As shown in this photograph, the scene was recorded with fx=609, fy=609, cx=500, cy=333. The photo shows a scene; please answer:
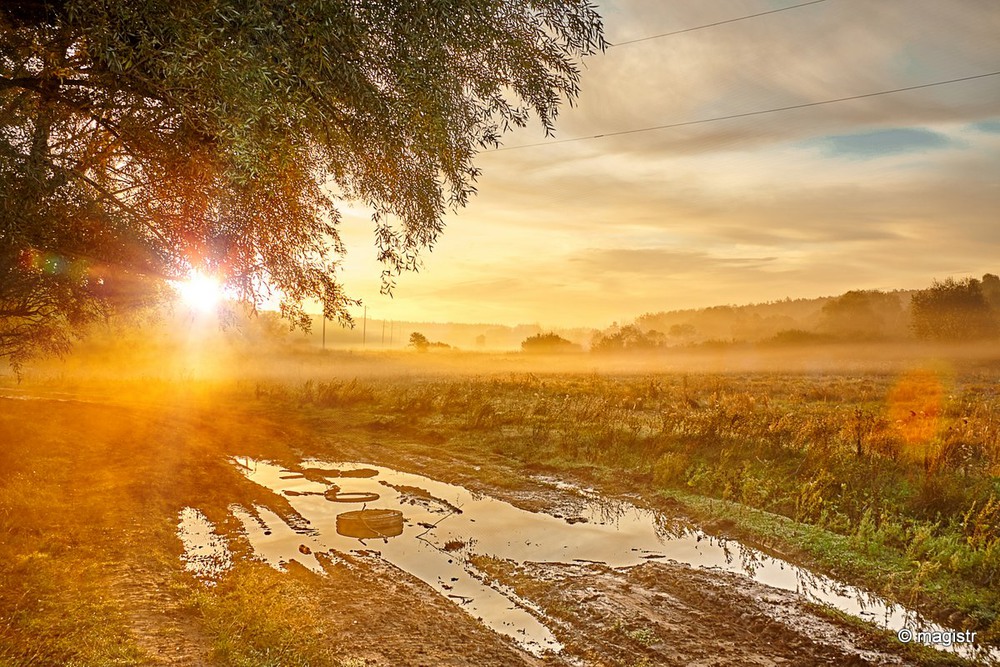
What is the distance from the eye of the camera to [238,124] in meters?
6.23

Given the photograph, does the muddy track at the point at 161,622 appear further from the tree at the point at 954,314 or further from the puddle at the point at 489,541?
the tree at the point at 954,314

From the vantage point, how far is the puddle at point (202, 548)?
7640mm

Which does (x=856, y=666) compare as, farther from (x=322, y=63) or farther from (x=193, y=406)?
(x=193, y=406)

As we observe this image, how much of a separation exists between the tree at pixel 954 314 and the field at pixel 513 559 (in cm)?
7901

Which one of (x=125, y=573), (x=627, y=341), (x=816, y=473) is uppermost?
(x=627, y=341)

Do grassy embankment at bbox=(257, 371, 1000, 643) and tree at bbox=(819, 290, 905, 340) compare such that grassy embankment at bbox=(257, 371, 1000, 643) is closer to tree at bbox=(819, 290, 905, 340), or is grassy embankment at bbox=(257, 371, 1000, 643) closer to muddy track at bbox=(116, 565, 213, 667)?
muddy track at bbox=(116, 565, 213, 667)

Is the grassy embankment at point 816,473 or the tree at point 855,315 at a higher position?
the tree at point 855,315

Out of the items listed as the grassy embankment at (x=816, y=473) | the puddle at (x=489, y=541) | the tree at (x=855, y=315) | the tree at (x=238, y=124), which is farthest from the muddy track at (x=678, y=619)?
the tree at (x=855, y=315)

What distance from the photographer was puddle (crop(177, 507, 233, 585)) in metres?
7.64

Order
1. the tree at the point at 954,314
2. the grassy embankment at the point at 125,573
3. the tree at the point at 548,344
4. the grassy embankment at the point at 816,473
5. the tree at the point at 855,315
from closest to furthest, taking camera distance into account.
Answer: the grassy embankment at the point at 125,573, the grassy embankment at the point at 816,473, the tree at the point at 954,314, the tree at the point at 548,344, the tree at the point at 855,315

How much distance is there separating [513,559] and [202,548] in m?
4.34

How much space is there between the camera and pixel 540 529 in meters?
9.98

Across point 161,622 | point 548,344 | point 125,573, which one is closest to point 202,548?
point 125,573

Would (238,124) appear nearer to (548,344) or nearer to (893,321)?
(548,344)
